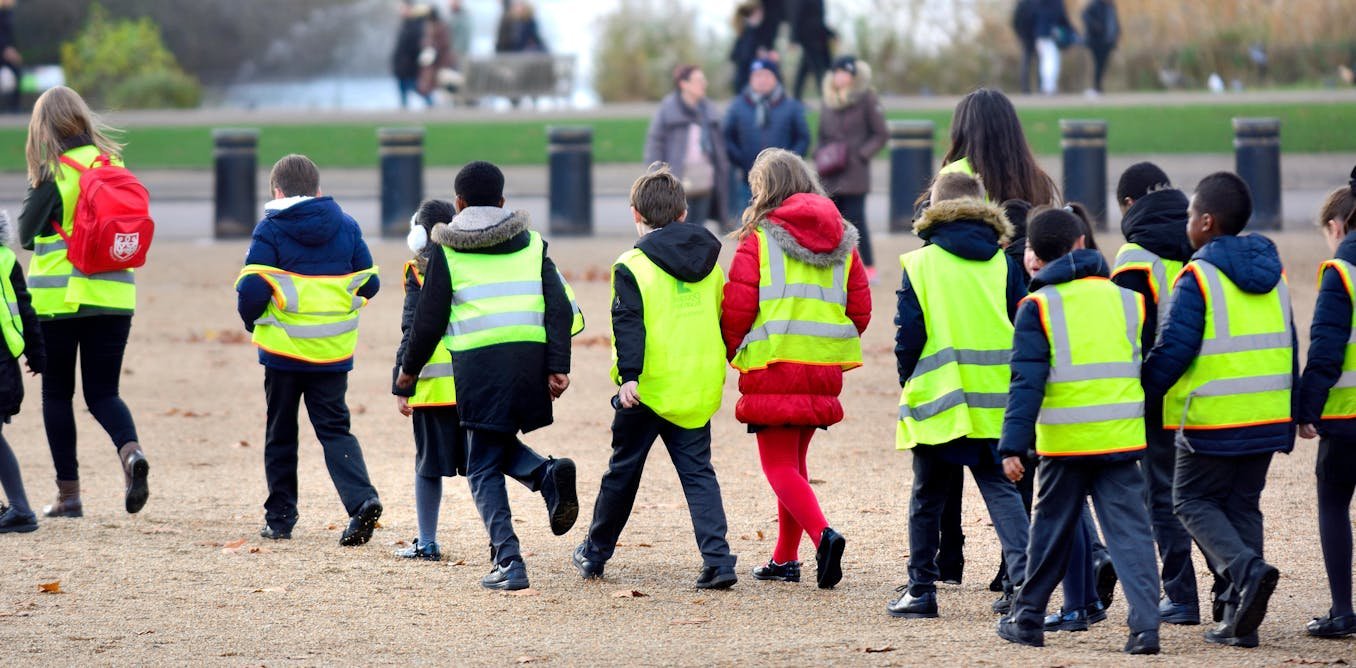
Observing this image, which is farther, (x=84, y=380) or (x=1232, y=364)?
(x=84, y=380)

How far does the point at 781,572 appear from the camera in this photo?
21.4ft

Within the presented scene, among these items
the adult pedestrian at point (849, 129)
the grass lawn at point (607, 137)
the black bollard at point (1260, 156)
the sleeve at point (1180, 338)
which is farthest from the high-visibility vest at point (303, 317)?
the grass lawn at point (607, 137)

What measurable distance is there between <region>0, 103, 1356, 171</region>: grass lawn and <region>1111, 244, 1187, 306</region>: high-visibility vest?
48.1ft

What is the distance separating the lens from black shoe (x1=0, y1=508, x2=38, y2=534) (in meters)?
7.35

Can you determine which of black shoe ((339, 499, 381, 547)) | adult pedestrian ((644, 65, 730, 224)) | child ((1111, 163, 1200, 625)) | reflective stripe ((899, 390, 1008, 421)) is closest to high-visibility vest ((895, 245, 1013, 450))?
reflective stripe ((899, 390, 1008, 421))

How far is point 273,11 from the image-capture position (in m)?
37.2

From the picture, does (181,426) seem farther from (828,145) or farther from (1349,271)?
(1349,271)

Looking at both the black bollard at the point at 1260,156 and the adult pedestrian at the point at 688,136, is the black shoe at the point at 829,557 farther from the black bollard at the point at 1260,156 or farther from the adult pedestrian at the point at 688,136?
the black bollard at the point at 1260,156

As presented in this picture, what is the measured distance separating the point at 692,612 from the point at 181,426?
16.2 feet

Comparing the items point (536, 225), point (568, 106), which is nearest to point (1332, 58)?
point (568, 106)

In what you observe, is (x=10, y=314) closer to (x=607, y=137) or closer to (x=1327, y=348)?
(x=1327, y=348)

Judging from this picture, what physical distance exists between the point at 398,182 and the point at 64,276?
33.4 ft

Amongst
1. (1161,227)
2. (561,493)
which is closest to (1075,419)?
(1161,227)

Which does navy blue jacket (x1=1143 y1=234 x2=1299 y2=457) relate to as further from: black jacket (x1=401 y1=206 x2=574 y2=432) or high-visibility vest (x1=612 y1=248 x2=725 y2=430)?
black jacket (x1=401 y1=206 x2=574 y2=432)
